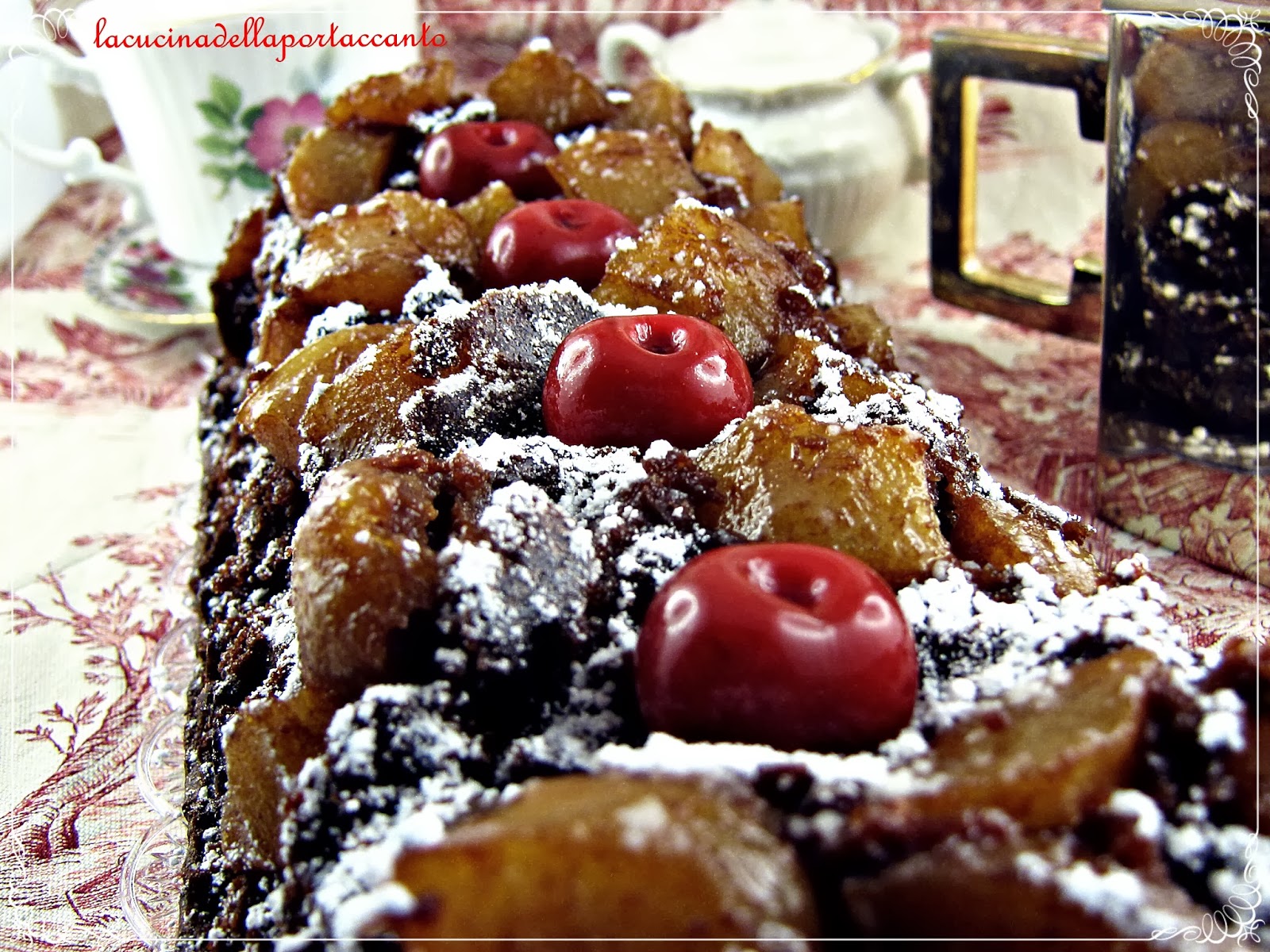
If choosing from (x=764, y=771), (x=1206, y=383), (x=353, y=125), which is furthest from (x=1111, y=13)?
(x=764, y=771)

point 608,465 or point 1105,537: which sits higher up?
point 608,465

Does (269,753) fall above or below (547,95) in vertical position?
below

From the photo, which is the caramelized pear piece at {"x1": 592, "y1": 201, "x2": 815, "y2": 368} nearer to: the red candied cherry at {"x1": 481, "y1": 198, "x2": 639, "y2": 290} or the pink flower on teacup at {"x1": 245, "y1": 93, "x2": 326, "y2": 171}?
the red candied cherry at {"x1": 481, "y1": 198, "x2": 639, "y2": 290}

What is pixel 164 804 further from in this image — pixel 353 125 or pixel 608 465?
pixel 353 125

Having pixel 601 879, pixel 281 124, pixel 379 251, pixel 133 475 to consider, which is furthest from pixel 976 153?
pixel 601 879

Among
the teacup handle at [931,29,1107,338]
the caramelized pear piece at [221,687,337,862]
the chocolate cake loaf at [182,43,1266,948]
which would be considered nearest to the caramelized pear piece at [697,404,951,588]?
the chocolate cake loaf at [182,43,1266,948]

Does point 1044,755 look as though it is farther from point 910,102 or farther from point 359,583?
point 910,102

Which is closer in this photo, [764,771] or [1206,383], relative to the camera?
[764,771]
